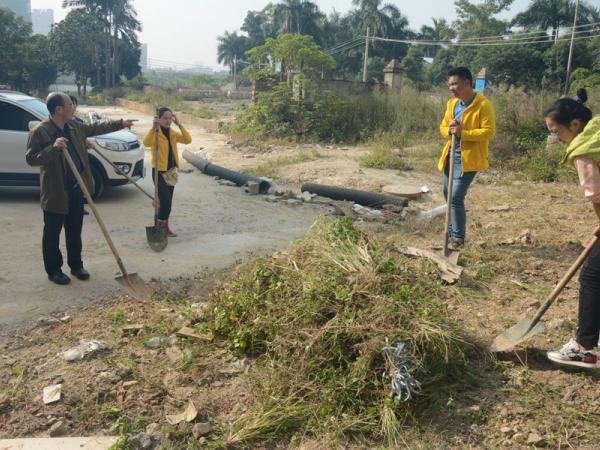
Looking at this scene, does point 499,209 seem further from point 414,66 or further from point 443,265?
point 414,66

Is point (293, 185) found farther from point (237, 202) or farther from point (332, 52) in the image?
point (332, 52)

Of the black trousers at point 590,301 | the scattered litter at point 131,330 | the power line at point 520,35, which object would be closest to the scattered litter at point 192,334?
the scattered litter at point 131,330

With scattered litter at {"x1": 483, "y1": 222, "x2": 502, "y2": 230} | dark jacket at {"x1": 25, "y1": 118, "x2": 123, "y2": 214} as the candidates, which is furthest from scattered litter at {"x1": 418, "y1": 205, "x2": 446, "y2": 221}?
dark jacket at {"x1": 25, "y1": 118, "x2": 123, "y2": 214}

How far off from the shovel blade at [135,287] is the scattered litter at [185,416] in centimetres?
181

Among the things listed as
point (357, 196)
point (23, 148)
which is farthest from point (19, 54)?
point (357, 196)

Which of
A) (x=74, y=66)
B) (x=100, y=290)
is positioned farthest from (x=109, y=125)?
(x=74, y=66)

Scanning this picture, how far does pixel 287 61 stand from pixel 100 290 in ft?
40.1

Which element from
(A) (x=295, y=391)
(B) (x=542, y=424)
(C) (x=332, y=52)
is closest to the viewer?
(B) (x=542, y=424)

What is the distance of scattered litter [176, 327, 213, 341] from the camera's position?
3833 mm

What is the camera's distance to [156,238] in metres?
6.20

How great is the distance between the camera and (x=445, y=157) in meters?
5.70

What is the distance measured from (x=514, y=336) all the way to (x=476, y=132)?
2492 millimetres

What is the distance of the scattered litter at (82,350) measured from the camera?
3.67 metres

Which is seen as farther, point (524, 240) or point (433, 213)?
point (433, 213)
